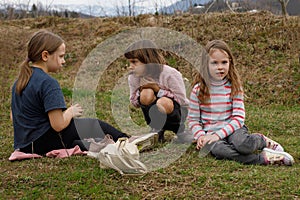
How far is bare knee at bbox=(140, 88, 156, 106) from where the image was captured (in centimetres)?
394

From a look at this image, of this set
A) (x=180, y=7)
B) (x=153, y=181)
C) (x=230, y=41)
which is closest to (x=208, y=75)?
(x=153, y=181)

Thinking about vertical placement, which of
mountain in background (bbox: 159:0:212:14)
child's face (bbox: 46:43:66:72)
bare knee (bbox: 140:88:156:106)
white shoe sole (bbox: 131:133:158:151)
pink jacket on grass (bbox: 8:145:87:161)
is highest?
mountain in background (bbox: 159:0:212:14)

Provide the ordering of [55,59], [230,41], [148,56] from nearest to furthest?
[55,59], [148,56], [230,41]

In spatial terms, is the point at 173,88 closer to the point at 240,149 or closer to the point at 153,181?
the point at 240,149

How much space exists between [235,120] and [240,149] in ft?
1.05

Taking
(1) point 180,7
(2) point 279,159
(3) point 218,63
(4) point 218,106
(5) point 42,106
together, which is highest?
(1) point 180,7

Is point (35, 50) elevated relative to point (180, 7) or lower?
lower

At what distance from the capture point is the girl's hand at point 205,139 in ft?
11.7

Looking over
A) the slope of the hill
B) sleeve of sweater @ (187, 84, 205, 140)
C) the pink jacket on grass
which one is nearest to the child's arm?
the pink jacket on grass

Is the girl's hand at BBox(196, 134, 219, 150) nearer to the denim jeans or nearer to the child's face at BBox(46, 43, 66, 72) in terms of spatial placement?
the denim jeans

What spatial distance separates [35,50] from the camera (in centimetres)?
349

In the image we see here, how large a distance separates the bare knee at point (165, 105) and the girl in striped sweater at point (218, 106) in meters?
0.19

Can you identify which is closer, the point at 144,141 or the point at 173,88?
the point at 144,141

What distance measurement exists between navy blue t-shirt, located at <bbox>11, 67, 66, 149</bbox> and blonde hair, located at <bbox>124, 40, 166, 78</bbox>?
787 mm
